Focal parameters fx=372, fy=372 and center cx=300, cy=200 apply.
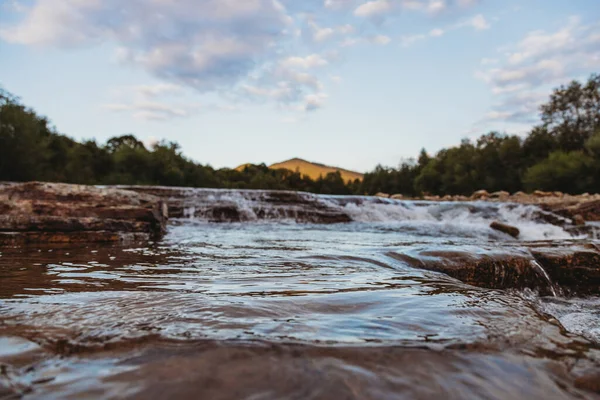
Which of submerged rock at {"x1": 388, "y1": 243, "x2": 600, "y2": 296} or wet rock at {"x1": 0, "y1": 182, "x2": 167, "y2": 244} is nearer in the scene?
submerged rock at {"x1": 388, "y1": 243, "x2": 600, "y2": 296}

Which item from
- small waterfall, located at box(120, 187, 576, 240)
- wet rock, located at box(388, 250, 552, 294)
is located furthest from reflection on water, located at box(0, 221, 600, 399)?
small waterfall, located at box(120, 187, 576, 240)

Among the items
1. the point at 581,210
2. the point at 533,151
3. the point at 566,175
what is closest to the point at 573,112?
the point at 533,151

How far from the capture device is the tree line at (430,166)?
22.0m

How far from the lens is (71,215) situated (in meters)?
4.58

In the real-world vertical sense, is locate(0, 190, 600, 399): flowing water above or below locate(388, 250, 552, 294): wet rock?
above

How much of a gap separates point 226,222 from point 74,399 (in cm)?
884

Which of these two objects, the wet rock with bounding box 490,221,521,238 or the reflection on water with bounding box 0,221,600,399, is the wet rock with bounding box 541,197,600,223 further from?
the reflection on water with bounding box 0,221,600,399

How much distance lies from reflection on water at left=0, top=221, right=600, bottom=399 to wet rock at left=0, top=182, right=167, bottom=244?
256 cm

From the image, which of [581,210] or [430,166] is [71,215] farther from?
[430,166]

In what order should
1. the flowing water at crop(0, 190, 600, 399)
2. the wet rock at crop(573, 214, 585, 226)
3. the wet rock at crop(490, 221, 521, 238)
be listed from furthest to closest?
the wet rock at crop(573, 214, 585, 226) → the wet rock at crop(490, 221, 521, 238) → the flowing water at crop(0, 190, 600, 399)

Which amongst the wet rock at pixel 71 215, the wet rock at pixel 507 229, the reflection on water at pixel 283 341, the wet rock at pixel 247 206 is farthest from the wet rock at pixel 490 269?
the wet rock at pixel 247 206

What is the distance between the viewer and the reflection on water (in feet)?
2.60

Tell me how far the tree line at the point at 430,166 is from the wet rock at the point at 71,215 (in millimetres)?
20792

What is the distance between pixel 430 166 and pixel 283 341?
180 feet
